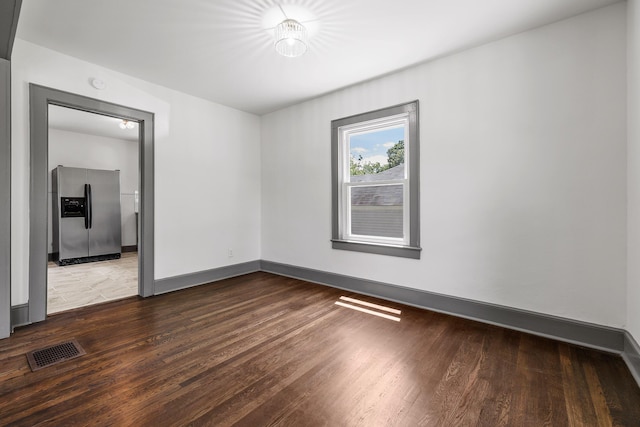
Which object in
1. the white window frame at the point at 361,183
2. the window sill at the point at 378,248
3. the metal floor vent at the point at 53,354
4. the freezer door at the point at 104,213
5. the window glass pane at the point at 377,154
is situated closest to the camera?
the metal floor vent at the point at 53,354

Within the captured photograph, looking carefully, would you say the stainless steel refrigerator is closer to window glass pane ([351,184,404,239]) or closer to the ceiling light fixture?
the ceiling light fixture

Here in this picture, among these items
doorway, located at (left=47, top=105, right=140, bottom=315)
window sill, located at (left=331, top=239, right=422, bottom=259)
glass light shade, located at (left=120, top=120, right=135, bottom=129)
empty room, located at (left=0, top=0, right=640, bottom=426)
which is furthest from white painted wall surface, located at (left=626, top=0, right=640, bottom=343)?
glass light shade, located at (left=120, top=120, right=135, bottom=129)

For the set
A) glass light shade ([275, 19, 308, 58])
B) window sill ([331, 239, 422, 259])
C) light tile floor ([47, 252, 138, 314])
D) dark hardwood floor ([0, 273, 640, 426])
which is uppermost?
glass light shade ([275, 19, 308, 58])

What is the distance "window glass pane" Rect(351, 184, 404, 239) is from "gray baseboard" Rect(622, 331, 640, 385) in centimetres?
199

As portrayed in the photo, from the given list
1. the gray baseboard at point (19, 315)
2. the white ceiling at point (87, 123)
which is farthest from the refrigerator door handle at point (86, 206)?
the gray baseboard at point (19, 315)

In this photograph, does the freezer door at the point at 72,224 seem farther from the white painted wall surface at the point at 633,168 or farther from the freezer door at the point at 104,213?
the white painted wall surface at the point at 633,168

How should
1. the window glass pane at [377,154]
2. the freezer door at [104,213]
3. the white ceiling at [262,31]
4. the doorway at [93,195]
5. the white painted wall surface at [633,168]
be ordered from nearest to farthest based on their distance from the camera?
the white painted wall surface at [633,168], the white ceiling at [262,31], the window glass pane at [377,154], the doorway at [93,195], the freezer door at [104,213]

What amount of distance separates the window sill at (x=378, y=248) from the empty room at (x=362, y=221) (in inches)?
1.1

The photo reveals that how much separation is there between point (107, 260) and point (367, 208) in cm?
569

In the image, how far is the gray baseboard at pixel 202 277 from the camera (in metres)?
3.78

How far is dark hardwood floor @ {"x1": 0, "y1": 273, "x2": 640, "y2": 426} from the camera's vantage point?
157 centimetres

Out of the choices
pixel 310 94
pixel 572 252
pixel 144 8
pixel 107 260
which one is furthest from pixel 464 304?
pixel 107 260

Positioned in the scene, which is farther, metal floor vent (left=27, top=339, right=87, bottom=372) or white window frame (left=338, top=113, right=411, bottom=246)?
white window frame (left=338, top=113, right=411, bottom=246)

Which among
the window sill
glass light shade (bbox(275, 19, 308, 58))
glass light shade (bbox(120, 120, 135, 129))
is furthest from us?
glass light shade (bbox(120, 120, 135, 129))
